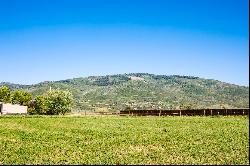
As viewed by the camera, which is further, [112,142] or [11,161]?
[112,142]

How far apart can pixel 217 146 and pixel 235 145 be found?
1.05 meters

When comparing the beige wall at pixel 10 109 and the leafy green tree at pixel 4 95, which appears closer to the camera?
the beige wall at pixel 10 109

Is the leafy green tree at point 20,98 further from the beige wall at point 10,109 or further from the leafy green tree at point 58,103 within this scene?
the leafy green tree at point 58,103

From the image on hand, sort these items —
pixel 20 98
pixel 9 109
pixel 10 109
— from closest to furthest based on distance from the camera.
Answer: pixel 9 109, pixel 10 109, pixel 20 98

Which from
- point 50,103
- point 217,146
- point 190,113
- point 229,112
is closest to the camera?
point 217,146

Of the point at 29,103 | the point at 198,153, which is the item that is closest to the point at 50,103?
the point at 29,103

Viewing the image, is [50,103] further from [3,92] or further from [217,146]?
[217,146]

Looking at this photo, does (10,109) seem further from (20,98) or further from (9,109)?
(20,98)

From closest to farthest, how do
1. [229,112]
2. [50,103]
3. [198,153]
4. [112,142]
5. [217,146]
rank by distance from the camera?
[198,153], [217,146], [112,142], [229,112], [50,103]

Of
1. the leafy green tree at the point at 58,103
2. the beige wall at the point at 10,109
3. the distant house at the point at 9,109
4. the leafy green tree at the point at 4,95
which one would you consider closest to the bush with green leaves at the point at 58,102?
the leafy green tree at the point at 58,103

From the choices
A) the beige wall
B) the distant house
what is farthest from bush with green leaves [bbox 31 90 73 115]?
the beige wall

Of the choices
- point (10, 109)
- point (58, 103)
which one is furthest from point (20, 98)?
point (58, 103)

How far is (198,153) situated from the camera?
17.8m

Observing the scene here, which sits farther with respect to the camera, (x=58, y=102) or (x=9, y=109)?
(x=9, y=109)
